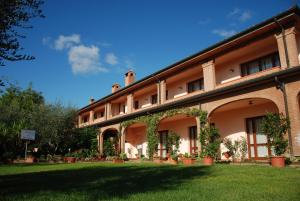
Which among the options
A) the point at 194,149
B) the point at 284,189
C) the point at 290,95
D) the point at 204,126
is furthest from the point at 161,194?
the point at 194,149

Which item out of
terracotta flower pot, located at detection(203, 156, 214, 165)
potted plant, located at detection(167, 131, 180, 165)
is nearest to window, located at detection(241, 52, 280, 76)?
potted plant, located at detection(167, 131, 180, 165)

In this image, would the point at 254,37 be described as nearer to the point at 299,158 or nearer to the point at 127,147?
the point at 299,158

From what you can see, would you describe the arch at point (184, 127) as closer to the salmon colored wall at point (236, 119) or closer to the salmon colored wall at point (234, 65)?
the salmon colored wall at point (236, 119)

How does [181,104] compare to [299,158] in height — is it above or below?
above

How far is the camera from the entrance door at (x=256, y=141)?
14499 millimetres

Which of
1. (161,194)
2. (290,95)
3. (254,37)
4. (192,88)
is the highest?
(254,37)

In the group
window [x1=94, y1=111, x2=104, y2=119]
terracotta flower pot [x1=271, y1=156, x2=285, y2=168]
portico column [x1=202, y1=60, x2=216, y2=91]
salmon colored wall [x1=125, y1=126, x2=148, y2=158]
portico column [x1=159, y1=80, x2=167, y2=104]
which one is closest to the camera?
terracotta flower pot [x1=271, y1=156, x2=285, y2=168]

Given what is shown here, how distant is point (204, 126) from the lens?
1485 cm

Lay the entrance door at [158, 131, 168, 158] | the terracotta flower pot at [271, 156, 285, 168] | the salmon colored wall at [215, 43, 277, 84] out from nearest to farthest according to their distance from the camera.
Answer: the terracotta flower pot at [271, 156, 285, 168] < the salmon colored wall at [215, 43, 277, 84] < the entrance door at [158, 131, 168, 158]

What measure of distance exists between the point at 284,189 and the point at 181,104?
38.2 feet

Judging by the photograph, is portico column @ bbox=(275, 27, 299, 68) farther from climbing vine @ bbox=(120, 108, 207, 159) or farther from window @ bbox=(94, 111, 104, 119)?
window @ bbox=(94, 111, 104, 119)

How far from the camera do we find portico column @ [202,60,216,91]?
51.9 feet

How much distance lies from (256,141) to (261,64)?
433 centimetres

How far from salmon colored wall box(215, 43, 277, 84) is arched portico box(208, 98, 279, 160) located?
208 centimetres
